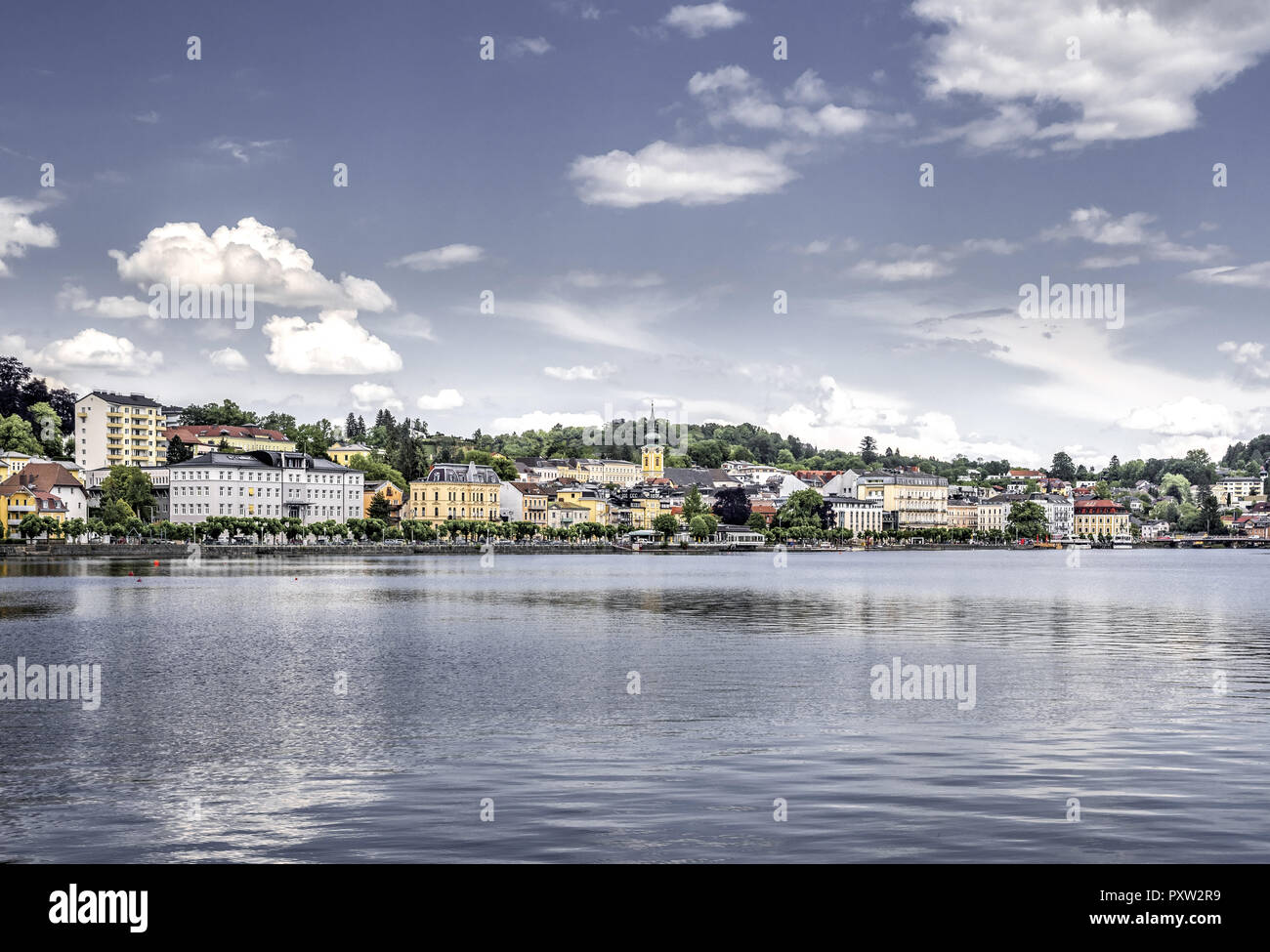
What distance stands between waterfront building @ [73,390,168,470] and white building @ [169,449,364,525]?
2203cm

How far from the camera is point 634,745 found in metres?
21.5

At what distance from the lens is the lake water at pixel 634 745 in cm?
1491

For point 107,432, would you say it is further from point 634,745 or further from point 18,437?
point 634,745

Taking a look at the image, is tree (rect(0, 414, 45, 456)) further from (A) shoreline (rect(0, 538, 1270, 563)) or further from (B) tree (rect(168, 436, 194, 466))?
(A) shoreline (rect(0, 538, 1270, 563))

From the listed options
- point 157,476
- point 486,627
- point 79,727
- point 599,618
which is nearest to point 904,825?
point 79,727

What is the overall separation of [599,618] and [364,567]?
227 feet

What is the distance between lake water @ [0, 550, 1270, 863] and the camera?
14914mm

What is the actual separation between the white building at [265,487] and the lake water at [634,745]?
129 metres

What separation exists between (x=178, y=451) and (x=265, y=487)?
2164 centimetres
